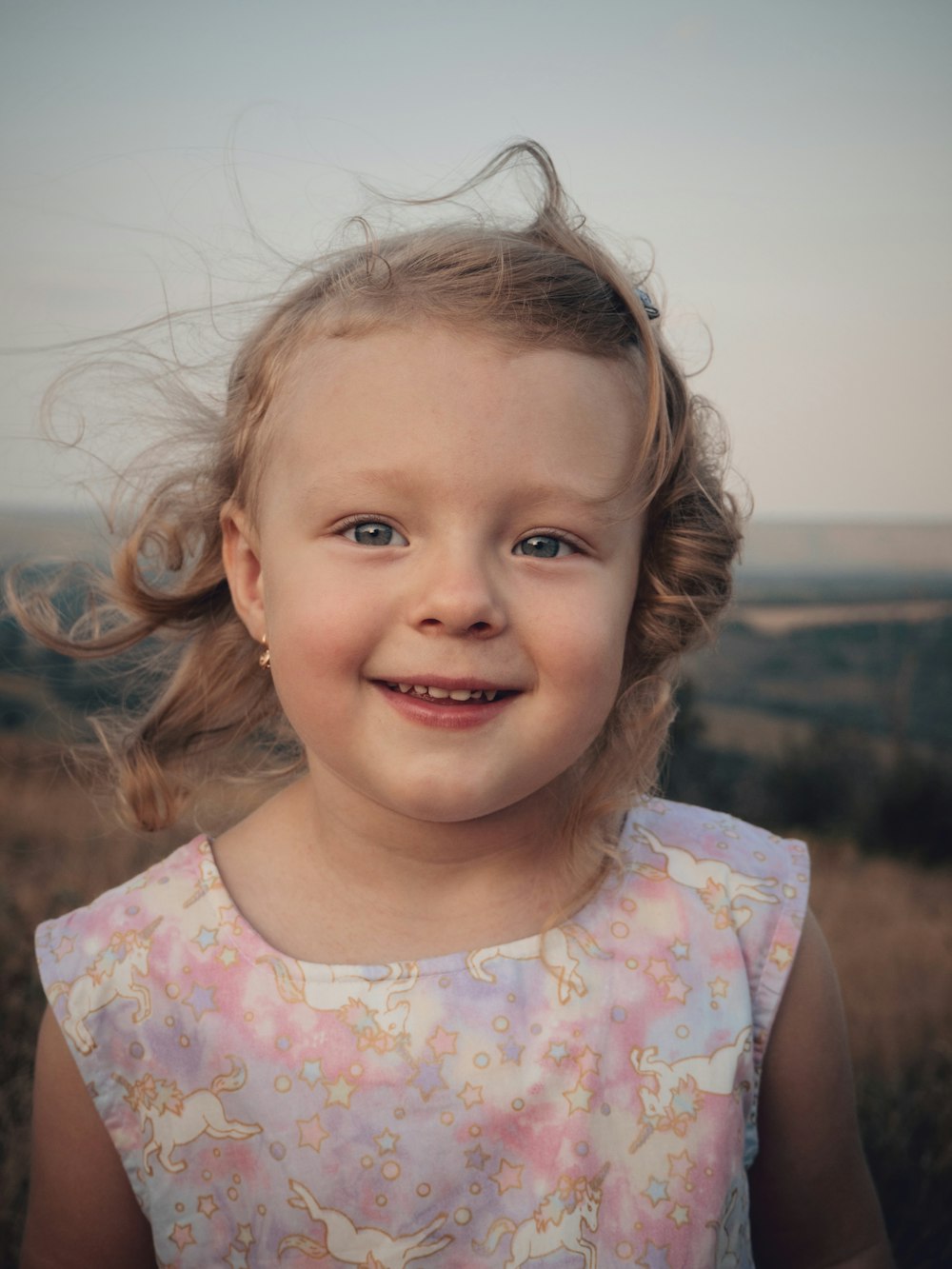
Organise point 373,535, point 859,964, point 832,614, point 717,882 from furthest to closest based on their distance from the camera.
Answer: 1. point 832,614
2. point 859,964
3. point 717,882
4. point 373,535

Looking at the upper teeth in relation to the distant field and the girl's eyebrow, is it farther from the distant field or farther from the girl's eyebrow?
the distant field

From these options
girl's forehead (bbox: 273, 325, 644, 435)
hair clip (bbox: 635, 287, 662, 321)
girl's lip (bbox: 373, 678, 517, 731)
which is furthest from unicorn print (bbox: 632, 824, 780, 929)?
hair clip (bbox: 635, 287, 662, 321)

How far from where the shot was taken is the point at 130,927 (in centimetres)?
161

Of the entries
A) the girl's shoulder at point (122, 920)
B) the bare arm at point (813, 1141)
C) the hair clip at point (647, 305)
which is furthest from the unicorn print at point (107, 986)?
the hair clip at point (647, 305)

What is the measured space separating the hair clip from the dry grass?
3.78ft

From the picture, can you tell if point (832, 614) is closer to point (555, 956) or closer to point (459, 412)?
point (555, 956)

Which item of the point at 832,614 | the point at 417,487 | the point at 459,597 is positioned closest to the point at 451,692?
the point at 459,597

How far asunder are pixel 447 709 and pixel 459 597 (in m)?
0.16

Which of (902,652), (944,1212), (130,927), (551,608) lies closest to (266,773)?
(130,927)

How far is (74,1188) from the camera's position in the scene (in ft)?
5.02

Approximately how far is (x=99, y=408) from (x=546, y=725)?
109 cm

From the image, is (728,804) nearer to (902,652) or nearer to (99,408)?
(902,652)

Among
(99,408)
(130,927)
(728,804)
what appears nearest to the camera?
(130,927)

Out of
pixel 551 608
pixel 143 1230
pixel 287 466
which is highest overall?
pixel 287 466
